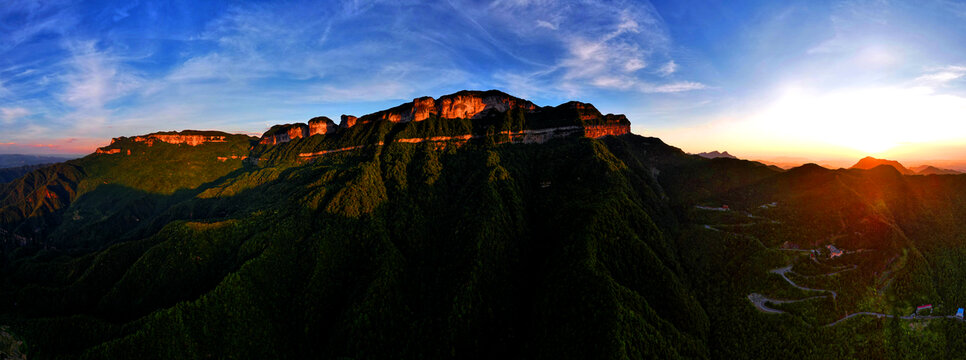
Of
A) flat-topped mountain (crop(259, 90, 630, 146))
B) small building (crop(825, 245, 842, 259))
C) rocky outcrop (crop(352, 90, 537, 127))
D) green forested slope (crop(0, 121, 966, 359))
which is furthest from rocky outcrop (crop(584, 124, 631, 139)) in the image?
small building (crop(825, 245, 842, 259))

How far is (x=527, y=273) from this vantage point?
287ft

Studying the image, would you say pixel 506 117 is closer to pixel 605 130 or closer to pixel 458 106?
pixel 458 106

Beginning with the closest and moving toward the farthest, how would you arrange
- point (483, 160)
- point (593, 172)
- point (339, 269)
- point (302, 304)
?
point (302, 304)
point (339, 269)
point (593, 172)
point (483, 160)

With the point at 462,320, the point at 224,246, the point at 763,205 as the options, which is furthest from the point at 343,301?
the point at 763,205

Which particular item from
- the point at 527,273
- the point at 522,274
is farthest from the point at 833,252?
the point at 522,274

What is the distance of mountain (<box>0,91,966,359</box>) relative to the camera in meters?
63.1

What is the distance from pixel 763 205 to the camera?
381 feet

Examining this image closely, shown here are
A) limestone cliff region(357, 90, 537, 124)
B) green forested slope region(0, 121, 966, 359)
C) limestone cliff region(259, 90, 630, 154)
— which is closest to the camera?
green forested slope region(0, 121, 966, 359)

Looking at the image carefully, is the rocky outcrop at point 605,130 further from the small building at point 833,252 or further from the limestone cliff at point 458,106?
the small building at point 833,252

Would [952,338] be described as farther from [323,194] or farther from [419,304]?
[323,194]

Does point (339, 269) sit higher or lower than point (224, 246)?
lower

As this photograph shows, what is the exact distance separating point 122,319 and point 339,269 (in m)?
50.3

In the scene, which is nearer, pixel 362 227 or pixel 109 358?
pixel 109 358

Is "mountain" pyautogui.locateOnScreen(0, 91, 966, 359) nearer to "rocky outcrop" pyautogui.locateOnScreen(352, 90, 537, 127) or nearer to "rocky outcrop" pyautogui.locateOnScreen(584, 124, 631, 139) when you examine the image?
"rocky outcrop" pyautogui.locateOnScreen(584, 124, 631, 139)
